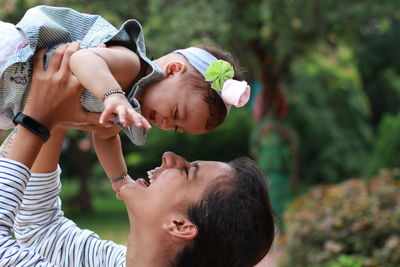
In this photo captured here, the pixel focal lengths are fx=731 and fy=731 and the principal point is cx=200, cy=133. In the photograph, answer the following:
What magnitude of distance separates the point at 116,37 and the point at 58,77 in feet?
1.03

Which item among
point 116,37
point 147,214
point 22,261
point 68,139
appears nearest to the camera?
point 22,261

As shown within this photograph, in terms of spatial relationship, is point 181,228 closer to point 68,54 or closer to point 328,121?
point 68,54

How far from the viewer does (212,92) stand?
8.55 ft

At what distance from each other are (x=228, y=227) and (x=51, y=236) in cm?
69

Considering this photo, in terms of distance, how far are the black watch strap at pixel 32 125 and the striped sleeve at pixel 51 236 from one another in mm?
412

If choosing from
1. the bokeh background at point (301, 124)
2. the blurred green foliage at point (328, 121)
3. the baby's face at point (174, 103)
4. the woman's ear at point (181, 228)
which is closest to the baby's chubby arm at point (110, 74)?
the baby's face at point (174, 103)

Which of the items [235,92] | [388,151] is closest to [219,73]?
[235,92]

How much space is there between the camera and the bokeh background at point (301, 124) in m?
5.57

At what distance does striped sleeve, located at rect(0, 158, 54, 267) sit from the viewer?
6.61ft

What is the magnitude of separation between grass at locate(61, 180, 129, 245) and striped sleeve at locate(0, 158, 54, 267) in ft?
30.7

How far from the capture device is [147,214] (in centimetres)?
220

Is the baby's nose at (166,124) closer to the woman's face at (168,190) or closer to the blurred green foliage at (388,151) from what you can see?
the woman's face at (168,190)

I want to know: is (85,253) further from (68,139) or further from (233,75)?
(68,139)

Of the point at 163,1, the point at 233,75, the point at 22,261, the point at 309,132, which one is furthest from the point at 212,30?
the point at 22,261
